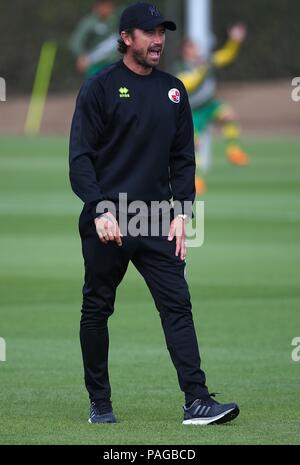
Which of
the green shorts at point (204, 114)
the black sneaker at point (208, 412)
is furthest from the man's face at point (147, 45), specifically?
the green shorts at point (204, 114)

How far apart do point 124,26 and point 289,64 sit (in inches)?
1569

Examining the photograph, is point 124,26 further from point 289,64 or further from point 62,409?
point 289,64

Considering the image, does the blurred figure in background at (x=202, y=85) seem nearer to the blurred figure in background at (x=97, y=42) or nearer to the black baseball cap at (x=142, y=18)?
the blurred figure in background at (x=97, y=42)

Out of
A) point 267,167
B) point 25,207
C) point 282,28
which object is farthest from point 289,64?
point 25,207

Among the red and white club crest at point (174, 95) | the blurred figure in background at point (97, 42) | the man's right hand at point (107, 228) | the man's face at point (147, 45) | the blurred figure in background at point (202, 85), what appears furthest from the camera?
the blurred figure in background at point (97, 42)

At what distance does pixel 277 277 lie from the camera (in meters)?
15.0

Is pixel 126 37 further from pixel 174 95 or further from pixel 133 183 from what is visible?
pixel 133 183

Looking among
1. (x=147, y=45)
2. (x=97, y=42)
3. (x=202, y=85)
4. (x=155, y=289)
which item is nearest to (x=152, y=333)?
(x=155, y=289)

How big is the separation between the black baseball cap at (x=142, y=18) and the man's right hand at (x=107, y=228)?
3.42 feet

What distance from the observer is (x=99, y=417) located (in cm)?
816

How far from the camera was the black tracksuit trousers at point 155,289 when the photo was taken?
8125 mm

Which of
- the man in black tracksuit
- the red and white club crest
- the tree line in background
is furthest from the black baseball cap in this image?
the tree line in background

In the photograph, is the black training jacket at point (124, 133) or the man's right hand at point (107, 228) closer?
the man's right hand at point (107, 228)

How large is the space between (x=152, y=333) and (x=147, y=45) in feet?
13.4
